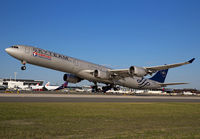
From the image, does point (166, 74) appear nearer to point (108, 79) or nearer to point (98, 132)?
point (108, 79)

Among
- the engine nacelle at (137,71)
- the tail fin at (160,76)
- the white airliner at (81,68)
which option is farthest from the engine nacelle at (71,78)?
the tail fin at (160,76)

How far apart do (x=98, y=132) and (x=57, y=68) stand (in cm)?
3326

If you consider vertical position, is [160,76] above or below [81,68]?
below

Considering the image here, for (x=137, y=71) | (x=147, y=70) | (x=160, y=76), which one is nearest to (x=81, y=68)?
(x=137, y=71)

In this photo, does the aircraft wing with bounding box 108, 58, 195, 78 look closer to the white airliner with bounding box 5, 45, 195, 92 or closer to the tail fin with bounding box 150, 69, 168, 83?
the white airliner with bounding box 5, 45, 195, 92

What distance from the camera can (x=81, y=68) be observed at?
43.2m

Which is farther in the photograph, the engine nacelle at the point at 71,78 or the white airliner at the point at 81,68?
the engine nacelle at the point at 71,78

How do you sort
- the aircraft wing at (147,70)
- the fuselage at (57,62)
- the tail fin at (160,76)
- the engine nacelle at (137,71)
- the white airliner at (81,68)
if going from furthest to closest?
1. the tail fin at (160,76)
2. the engine nacelle at (137,71)
3. the aircraft wing at (147,70)
4. the white airliner at (81,68)
5. the fuselage at (57,62)

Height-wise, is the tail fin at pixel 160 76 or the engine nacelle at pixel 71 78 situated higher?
the tail fin at pixel 160 76

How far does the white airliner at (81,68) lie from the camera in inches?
1407

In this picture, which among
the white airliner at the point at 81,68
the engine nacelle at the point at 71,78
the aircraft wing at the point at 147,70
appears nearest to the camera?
the white airliner at the point at 81,68

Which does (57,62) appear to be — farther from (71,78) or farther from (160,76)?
(160,76)

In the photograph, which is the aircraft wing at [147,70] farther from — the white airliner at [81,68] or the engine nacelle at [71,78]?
the engine nacelle at [71,78]

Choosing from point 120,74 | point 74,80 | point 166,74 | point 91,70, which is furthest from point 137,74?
point 166,74
